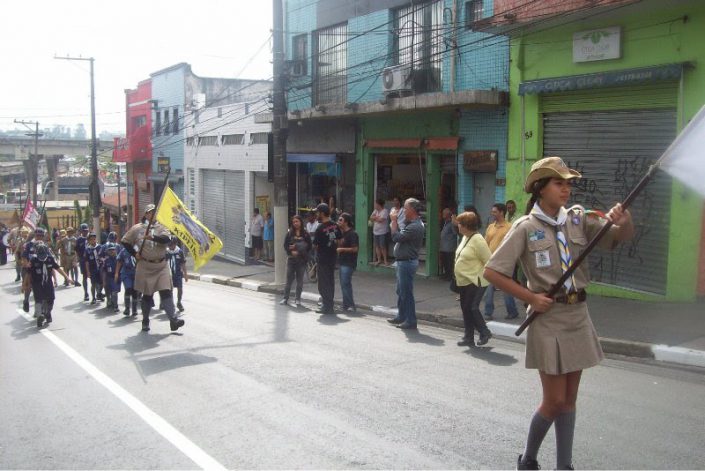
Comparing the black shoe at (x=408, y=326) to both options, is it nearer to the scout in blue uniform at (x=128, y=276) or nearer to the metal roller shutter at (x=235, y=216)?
the scout in blue uniform at (x=128, y=276)

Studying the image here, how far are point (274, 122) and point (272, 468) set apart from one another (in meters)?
12.8

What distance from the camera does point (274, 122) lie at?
681 inches

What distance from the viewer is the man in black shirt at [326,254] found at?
12.9 m

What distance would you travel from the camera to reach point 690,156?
156 inches

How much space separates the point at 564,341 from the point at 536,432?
2.01 feet

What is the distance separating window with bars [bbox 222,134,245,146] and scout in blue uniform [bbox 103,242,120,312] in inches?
474

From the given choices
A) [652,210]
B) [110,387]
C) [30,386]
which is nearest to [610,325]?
[652,210]

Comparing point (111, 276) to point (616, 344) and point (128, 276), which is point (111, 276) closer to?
point (128, 276)

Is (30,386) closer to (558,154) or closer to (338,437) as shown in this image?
(338,437)

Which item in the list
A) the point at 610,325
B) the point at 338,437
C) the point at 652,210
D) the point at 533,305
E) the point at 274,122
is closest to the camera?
the point at 533,305

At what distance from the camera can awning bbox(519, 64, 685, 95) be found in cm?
1162

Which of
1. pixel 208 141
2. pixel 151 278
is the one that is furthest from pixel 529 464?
pixel 208 141

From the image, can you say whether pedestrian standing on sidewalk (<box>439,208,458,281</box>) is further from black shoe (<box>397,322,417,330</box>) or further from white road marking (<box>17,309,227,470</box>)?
white road marking (<box>17,309,227,470</box>)

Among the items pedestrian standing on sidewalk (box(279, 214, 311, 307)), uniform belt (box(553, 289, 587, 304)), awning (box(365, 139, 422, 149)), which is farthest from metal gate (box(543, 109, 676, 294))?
uniform belt (box(553, 289, 587, 304))
